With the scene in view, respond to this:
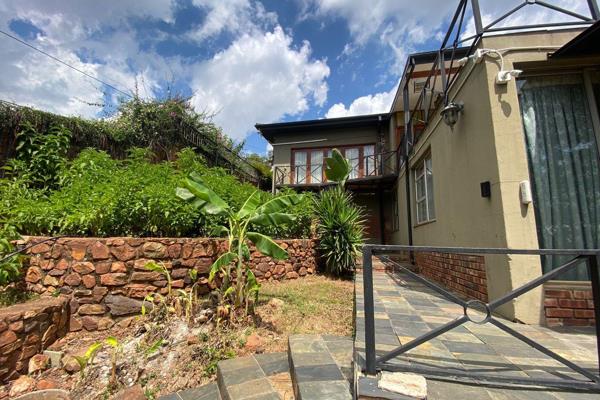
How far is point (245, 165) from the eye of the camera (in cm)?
1540

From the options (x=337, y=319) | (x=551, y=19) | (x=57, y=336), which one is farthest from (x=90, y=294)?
(x=551, y=19)

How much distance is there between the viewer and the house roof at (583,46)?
2.94m

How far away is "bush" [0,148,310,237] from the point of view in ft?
14.5

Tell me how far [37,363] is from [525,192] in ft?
22.0

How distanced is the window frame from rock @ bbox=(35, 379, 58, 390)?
7.08m

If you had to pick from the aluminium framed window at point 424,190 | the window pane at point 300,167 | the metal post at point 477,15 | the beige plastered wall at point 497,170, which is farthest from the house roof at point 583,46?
the window pane at point 300,167

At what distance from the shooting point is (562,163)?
337 cm

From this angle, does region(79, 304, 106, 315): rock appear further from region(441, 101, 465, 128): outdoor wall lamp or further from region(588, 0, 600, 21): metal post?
region(588, 0, 600, 21): metal post

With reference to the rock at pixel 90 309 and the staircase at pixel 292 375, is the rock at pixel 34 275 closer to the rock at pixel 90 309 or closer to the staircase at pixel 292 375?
the rock at pixel 90 309

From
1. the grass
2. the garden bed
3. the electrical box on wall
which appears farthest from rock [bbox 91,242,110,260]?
the electrical box on wall

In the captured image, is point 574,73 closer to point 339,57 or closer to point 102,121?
point 339,57

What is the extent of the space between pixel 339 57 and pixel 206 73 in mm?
6814

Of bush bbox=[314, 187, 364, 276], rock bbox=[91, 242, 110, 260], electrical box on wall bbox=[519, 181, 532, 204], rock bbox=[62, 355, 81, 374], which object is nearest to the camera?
electrical box on wall bbox=[519, 181, 532, 204]

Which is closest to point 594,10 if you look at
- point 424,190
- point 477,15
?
point 477,15
